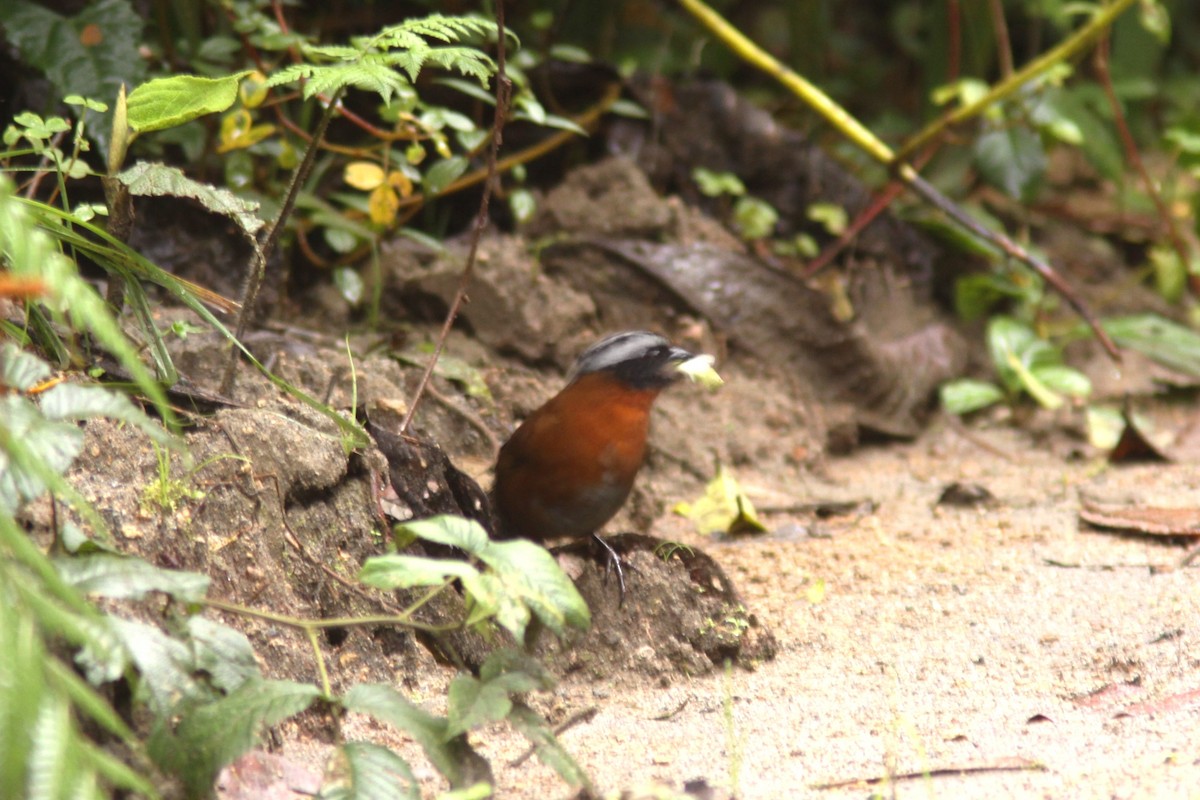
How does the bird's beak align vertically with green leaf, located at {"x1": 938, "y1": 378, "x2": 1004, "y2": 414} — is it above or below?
above

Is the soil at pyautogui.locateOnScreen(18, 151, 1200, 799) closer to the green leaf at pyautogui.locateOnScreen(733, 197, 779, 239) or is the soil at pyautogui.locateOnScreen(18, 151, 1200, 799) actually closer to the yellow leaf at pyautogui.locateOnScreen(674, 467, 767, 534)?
the yellow leaf at pyautogui.locateOnScreen(674, 467, 767, 534)

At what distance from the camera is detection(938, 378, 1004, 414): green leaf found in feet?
16.8

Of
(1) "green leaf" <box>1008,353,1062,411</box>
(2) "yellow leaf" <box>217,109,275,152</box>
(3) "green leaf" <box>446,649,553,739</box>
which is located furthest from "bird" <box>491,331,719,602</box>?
(1) "green leaf" <box>1008,353,1062,411</box>

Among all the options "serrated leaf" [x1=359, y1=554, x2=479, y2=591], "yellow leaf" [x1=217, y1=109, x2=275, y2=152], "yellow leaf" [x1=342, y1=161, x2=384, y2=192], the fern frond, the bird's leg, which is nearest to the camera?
"serrated leaf" [x1=359, y1=554, x2=479, y2=591]

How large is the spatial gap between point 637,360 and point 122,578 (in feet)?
6.03

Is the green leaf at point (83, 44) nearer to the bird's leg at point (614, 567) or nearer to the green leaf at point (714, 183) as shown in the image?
the bird's leg at point (614, 567)

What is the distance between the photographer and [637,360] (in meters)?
3.54

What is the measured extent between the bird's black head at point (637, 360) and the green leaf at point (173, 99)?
1222mm

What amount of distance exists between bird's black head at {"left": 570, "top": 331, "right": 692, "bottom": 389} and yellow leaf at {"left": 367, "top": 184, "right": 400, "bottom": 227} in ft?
2.98

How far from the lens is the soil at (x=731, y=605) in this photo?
7.69ft

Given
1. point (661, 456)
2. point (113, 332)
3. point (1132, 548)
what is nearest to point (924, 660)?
point (1132, 548)

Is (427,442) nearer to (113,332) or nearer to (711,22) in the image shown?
(113,332)

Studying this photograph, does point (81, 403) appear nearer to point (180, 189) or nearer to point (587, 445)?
point (180, 189)

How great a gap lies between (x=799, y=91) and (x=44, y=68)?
8.99 ft
